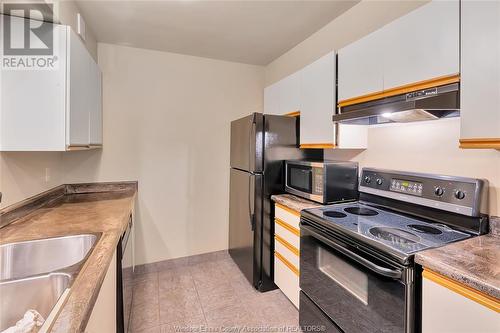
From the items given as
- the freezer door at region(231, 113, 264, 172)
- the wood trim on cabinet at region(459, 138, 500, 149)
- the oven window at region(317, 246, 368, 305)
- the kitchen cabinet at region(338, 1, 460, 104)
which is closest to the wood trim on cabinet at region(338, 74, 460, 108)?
the kitchen cabinet at region(338, 1, 460, 104)

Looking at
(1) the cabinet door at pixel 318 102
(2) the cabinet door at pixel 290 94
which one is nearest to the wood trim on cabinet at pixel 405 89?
(1) the cabinet door at pixel 318 102

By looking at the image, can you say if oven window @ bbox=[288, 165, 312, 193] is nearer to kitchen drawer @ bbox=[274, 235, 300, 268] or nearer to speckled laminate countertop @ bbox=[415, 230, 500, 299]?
kitchen drawer @ bbox=[274, 235, 300, 268]

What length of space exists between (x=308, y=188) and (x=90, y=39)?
2.38 metres

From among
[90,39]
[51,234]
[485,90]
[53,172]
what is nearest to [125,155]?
[53,172]

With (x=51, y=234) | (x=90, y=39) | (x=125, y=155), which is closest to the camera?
(x=51, y=234)

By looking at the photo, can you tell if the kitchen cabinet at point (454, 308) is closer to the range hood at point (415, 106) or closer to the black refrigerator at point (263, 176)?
the range hood at point (415, 106)

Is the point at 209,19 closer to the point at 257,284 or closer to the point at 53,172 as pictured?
the point at 53,172

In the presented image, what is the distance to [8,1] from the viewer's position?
4.10 ft

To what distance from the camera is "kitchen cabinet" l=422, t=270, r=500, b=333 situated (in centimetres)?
84

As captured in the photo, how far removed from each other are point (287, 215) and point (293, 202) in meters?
0.12

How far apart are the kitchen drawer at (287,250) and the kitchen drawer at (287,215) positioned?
184 millimetres

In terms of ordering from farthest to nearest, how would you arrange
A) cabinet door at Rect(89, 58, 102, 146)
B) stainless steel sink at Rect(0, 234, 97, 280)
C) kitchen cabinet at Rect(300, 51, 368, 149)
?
cabinet door at Rect(89, 58, 102, 146) < kitchen cabinet at Rect(300, 51, 368, 149) < stainless steel sink at Rect(0, 234, 97, 280)

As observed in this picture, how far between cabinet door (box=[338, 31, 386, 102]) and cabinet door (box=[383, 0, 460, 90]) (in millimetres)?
51

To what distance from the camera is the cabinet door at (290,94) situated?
2315 mm
